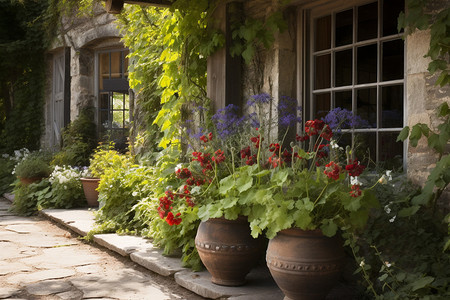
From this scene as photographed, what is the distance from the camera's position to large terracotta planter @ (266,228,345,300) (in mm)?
3109

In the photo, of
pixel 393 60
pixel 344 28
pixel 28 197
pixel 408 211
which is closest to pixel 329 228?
pixel 408 211

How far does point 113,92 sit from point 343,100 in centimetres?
615

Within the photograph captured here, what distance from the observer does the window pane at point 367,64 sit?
419 centimetres

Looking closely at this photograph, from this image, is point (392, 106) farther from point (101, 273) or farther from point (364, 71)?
point (101, 273)

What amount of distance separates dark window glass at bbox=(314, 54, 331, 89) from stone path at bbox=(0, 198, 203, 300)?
2050mm

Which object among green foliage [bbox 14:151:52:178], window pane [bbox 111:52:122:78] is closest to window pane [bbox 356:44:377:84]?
green foliage [bbox 14:151:52:178]

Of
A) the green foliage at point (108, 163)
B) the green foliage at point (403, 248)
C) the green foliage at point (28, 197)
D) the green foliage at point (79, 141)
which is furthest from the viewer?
the green foliage at point (79, 141)

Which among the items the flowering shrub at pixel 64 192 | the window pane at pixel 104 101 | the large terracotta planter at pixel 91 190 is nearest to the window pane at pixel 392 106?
the large terracotta planter at pixel 91 190

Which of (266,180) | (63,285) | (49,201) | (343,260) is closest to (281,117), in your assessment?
(266,180)

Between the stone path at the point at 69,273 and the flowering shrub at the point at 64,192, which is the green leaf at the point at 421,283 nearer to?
the stone path at the point at 69,273

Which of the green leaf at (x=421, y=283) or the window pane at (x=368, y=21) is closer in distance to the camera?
the green leaf at (x=421, y=283)

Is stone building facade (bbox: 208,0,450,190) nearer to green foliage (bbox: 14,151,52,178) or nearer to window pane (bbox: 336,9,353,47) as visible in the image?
window pane (bbox: 336,9,353,47)

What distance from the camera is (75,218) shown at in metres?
6.59

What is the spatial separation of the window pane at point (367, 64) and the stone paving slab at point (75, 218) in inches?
128
